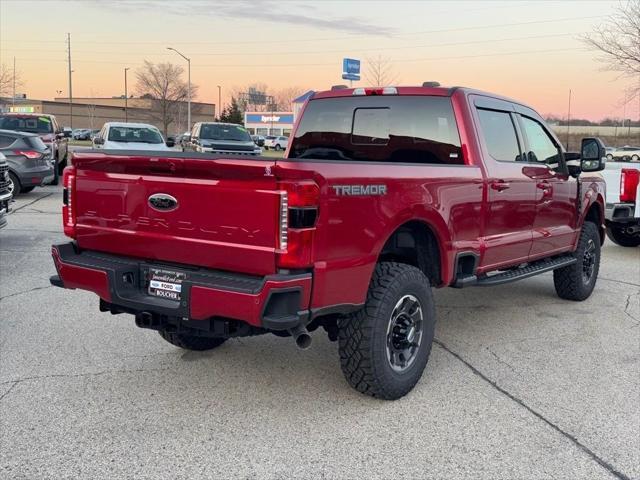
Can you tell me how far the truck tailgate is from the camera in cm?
338

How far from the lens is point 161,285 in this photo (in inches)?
147

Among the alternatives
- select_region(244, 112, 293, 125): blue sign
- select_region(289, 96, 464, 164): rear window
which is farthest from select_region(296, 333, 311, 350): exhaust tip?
select_region(244, 112, 293, 125): blue sign

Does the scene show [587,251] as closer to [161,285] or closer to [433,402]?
[433,402]

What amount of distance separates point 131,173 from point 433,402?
7.75ft

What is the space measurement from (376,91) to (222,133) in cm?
1698

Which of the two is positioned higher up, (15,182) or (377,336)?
(15,182)

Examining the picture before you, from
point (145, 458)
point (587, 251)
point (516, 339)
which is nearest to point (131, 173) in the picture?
point (145, 458)

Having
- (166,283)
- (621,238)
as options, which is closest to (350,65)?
(621,238)

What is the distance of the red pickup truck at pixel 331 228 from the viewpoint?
3375mm

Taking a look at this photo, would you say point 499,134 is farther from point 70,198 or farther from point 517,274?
point 70,198

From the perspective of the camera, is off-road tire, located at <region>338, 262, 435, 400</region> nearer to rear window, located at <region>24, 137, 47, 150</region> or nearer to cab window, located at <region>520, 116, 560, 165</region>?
cab window, located at <region>520, 116, 560, 165</region>

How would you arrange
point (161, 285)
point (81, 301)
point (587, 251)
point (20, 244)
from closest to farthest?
point (161, 285) → point (81, 301) → point (587, 251) → point (20, 244)

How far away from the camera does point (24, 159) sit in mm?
14219

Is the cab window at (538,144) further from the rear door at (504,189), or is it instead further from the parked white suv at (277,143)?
the parked white suv at (277,143)
